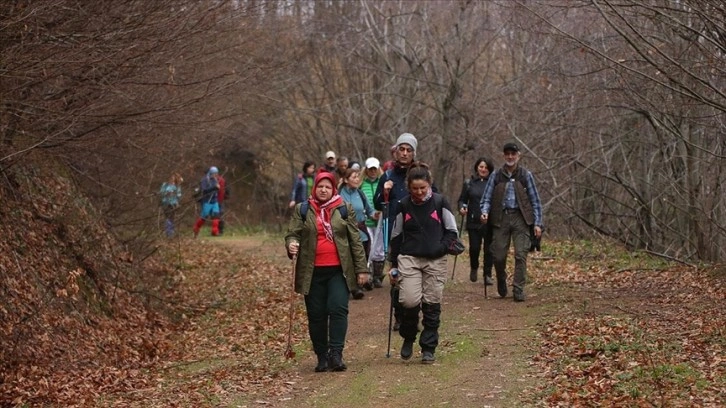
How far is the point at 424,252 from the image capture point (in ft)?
33.9

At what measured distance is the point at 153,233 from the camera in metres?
17.5

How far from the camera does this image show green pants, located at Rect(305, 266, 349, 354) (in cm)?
1037

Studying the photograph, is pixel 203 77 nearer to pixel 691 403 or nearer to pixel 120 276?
pixel 120 276

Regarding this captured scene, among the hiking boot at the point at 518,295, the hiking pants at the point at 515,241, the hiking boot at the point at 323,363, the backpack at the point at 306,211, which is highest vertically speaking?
the backpack at the point at 306,211

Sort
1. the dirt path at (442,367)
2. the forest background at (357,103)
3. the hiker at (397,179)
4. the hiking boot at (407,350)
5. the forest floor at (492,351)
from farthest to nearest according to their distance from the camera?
the hiker at (397,179)
the forest background at (357,103)
the hiking boot at (407,350)
the dirt path at (442,367)
the forest floor at (492,351)

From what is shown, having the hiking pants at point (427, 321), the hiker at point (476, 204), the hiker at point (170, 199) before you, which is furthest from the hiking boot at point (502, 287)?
the hiker at point (170, 199)

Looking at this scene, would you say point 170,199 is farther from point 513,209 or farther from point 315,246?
point 315,246

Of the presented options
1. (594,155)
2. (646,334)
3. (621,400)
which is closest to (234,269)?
(594,155)

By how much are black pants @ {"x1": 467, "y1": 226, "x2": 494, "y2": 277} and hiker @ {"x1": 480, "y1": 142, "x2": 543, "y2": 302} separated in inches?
17.0

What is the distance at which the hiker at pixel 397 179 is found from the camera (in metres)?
12.5

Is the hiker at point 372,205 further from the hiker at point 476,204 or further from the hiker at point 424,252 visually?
the hiker at point 424,252

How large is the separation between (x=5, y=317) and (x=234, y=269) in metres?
10.2

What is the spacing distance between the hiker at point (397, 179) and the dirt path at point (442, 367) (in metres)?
0.90

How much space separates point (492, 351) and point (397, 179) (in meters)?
3.04
